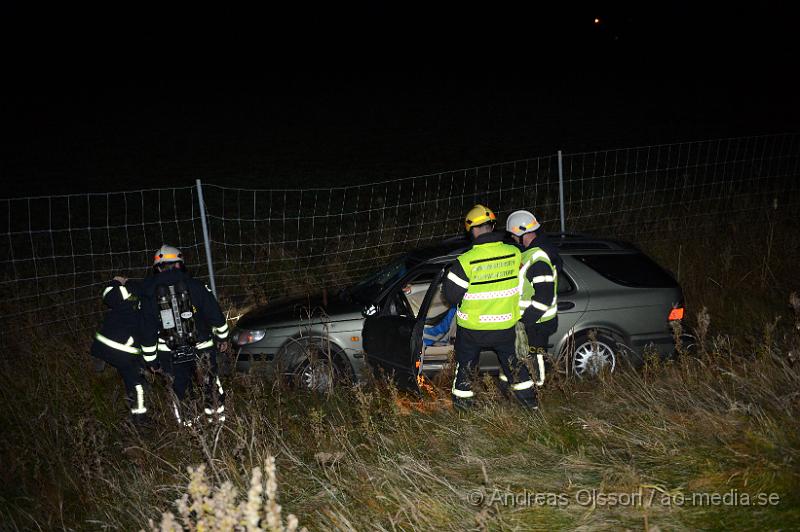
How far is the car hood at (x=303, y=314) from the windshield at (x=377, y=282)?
0.15 m

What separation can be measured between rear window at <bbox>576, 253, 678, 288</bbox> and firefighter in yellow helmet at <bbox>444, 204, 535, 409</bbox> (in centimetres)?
135

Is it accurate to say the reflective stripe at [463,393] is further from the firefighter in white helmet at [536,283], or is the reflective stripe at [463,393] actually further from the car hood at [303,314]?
the car hood at [303,314]

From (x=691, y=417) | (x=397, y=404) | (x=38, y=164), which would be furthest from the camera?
(x=38, y=164)

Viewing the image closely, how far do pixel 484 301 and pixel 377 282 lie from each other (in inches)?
71.1

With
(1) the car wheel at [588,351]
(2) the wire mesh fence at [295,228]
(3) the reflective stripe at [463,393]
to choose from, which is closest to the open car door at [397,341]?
(3) the reflective stripe at [463,393]

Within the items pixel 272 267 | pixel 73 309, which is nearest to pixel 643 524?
pixel 73 309

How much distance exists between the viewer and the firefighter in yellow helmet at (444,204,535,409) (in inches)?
206

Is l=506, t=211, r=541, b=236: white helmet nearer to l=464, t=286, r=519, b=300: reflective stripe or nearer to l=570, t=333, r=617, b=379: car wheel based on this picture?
l=464, t=286, r=519, b=300: reflective stripe

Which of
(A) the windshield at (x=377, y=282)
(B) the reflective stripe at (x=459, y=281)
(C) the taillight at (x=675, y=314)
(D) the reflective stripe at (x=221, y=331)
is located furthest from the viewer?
(A) the windshield at (x=377, y=282)

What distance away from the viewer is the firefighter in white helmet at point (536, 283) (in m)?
5.47

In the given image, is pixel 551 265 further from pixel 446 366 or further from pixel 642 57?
pixel 642 57

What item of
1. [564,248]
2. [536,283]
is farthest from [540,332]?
[564,248]

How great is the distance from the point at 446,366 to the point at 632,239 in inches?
199

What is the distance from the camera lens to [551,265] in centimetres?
552
